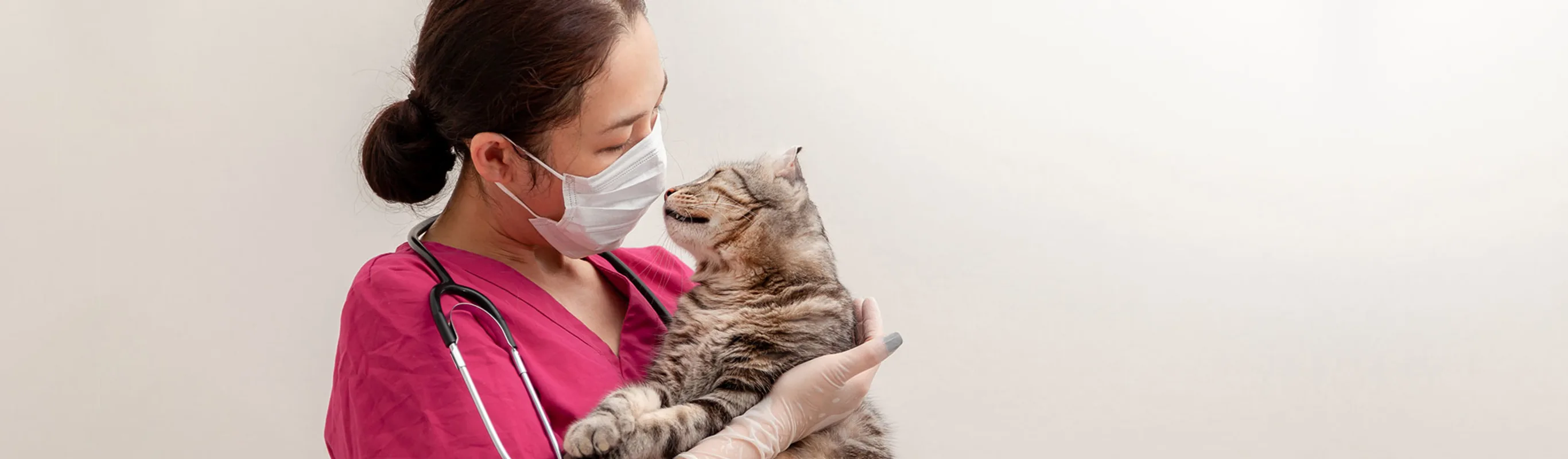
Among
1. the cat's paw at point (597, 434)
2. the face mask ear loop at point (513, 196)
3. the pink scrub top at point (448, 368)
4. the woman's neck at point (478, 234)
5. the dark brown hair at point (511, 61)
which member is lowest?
the cat's paw at point (597, 434)

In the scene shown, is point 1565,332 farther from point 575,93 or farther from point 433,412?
point 433,412

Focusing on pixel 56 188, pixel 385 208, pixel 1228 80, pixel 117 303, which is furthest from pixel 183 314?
pixel 1228 80

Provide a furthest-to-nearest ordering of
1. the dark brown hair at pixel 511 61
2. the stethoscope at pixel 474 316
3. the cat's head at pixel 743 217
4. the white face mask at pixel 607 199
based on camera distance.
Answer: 1. the cat's head at pixel 743 217
2. the white face mask at pixel 607 199
3. the dark brown hair at pixel 511 61
4. the stethoscope at pixel 474 316

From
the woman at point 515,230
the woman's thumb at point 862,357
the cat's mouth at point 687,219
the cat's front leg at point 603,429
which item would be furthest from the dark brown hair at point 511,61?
the woman's thumb at point 862,357

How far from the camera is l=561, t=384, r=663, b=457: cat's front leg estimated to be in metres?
1.21

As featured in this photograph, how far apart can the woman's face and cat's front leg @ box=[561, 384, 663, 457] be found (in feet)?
1.11

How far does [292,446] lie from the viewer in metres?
2.25

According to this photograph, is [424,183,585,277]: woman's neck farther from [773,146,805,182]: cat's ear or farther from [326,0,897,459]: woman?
[773,146,805,182]: cat's ear

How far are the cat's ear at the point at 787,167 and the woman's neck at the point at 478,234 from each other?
418mm

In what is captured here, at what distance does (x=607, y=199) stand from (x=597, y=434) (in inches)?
15.2

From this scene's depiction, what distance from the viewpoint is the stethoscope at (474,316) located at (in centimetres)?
119

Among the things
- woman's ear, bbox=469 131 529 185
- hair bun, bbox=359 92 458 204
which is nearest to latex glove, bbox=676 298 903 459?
woman's ear, bbox=469 131 529 185

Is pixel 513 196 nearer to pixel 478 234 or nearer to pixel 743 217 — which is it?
pixel 478 234

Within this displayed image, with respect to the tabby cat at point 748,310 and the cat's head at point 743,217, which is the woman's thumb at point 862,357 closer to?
the tabby cat at point 748,310
